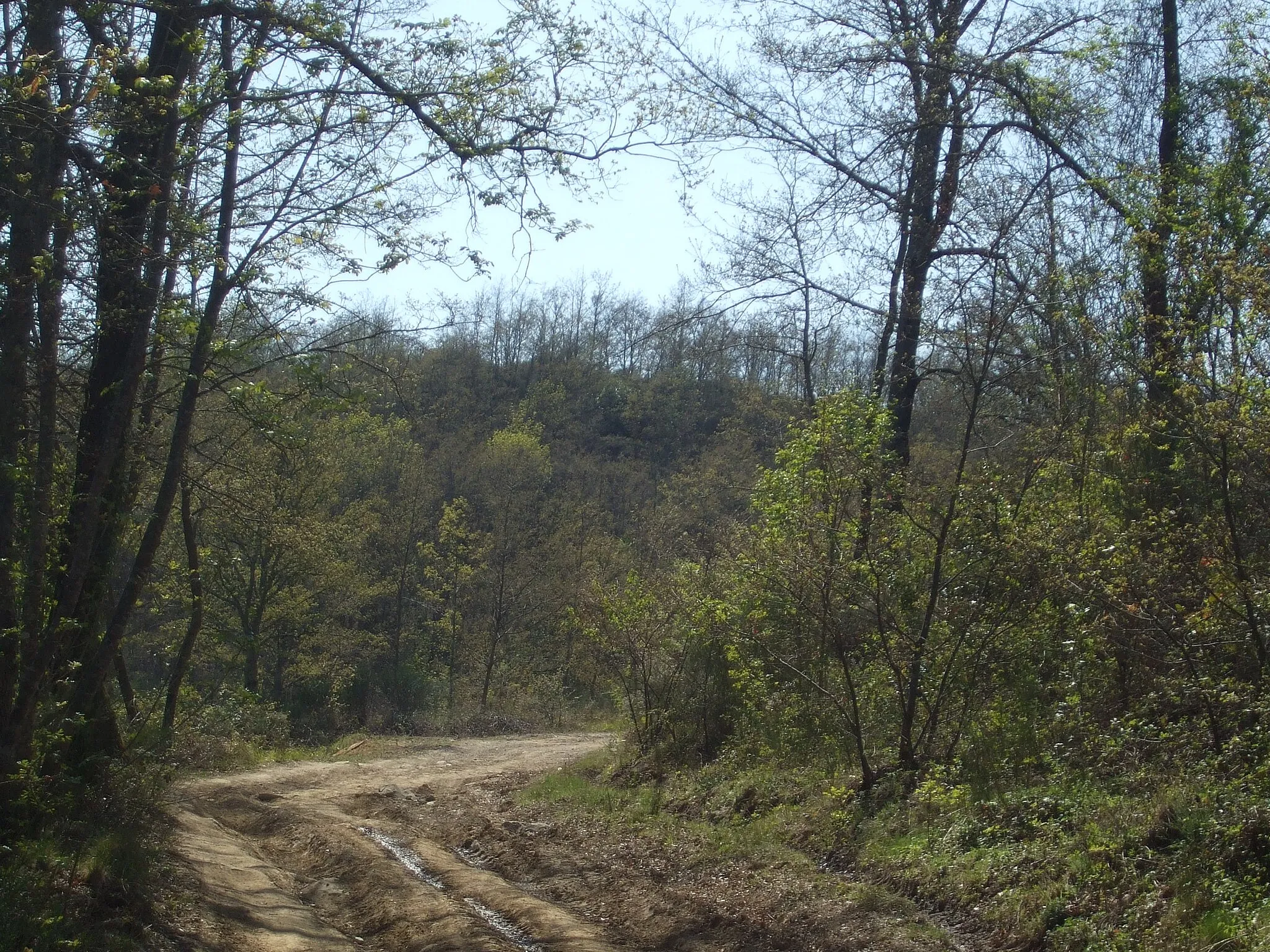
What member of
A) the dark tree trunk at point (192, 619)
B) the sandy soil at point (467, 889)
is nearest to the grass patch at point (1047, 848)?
the sandy soil at point (467, 889)

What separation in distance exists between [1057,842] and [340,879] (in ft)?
20.1

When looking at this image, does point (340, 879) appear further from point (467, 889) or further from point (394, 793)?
point (394, 793)

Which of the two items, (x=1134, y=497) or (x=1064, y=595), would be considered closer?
(x=1064, y=595)

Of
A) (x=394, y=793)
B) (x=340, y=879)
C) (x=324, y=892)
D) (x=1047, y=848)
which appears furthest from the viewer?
(x=394, y=793)

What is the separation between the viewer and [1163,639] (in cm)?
760

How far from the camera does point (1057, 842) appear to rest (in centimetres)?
710

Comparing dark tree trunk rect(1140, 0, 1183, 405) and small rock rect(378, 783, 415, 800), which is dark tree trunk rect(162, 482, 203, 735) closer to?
small rock rect(378, 783, 415, 800)

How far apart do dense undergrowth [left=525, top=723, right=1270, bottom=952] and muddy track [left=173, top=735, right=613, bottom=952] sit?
2102 millimetres

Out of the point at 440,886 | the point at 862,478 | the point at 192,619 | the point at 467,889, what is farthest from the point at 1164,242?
the point at 192,619

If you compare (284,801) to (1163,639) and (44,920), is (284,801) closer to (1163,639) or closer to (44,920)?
(44,920)

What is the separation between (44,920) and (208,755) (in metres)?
10.7

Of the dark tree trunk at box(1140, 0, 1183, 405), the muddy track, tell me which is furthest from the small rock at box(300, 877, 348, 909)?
the dark tree trunk at box(1140, 0, 1183, 405)

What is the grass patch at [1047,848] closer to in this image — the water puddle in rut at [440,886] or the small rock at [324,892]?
the water puddle in rut at [440,886]

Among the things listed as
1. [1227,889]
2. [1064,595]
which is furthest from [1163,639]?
[1227,889]
